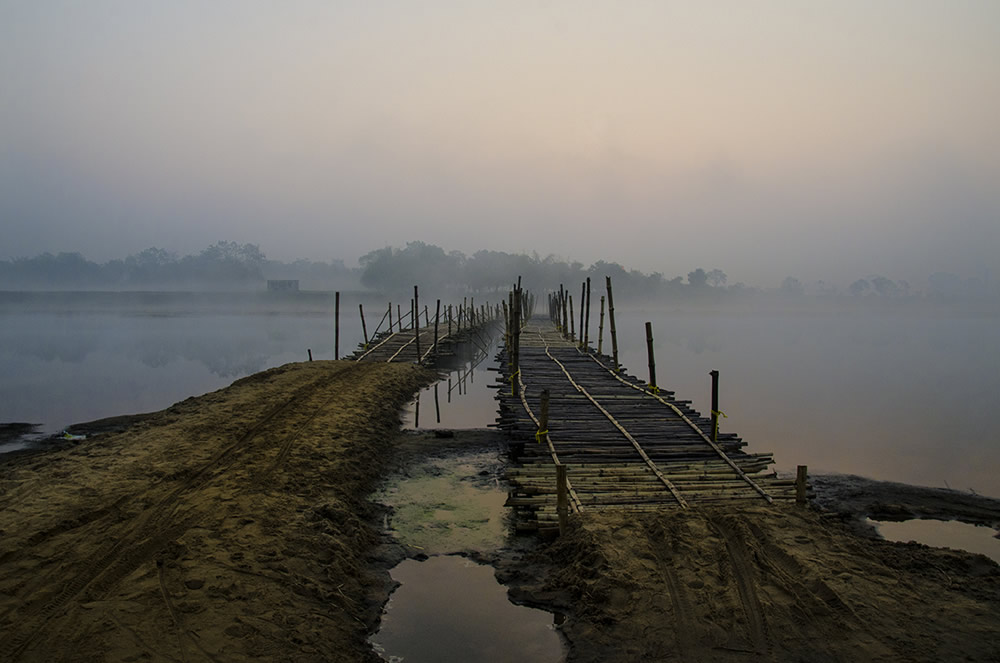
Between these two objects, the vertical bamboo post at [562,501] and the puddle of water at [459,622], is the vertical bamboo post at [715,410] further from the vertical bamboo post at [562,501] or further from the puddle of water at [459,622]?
the puddle of water at [459,622]

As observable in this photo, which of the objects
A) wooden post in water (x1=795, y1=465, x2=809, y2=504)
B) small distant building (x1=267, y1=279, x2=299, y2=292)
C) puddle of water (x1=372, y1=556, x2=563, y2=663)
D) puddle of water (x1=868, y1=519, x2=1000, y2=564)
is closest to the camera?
puddle of water (x1=372, y1=556, x2=563, y2=663)

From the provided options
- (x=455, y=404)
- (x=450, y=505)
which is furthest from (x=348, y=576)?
(x=455, y=404)

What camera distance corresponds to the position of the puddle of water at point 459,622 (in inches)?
190

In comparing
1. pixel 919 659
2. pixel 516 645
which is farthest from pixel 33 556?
pixel 919 659

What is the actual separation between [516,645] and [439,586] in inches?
47.4

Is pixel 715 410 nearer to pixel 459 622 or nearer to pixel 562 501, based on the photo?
pixel 562 501

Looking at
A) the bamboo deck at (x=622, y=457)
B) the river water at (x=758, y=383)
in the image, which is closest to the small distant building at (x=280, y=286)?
the river water at (x=758, y=383)

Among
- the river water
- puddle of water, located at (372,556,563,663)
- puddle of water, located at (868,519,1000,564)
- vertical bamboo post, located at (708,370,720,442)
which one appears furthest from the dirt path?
puddle of water, located at (868,519,1000,564)

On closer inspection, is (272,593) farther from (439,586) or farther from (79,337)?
(79,337)

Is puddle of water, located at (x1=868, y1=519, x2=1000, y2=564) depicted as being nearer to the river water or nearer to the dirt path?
the river water

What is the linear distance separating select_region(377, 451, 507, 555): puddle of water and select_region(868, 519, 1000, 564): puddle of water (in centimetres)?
466

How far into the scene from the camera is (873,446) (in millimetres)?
12328

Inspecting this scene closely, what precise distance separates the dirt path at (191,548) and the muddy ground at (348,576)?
2 centimetres

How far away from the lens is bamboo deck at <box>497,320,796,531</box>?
688 centimetres
